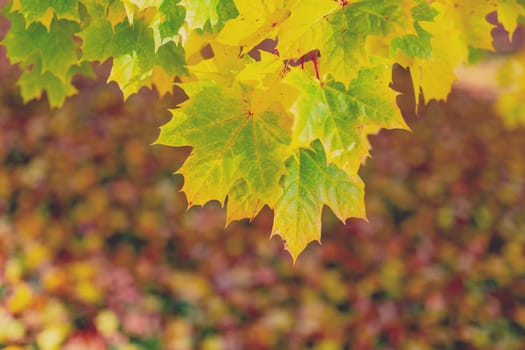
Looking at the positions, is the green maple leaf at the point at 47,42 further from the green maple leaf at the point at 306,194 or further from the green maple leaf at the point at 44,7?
the green maple leaf at the point at 306,194

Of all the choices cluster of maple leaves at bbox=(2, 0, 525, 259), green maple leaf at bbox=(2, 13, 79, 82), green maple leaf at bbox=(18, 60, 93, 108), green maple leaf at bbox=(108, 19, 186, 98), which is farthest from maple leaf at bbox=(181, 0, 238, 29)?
green maple leaf at bbox=(18, 60, 93, 108)

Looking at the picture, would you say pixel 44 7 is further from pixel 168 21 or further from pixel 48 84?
pixel 48 84

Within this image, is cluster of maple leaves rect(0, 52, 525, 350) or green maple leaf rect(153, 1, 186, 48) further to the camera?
cluster of maple leaves rect(0, 52, 525, 350)

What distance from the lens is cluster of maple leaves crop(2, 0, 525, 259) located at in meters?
1.29

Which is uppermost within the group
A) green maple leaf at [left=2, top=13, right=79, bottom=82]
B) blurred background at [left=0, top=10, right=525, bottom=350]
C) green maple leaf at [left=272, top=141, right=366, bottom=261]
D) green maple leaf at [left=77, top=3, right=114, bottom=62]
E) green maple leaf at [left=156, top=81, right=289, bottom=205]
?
green maple leaf at [left=77, top=3, right=114, bottom=62]

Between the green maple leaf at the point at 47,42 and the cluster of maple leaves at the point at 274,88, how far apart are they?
0.20 metres

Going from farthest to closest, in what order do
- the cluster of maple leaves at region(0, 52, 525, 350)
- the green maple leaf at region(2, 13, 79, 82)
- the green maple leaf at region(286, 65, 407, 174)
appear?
1. the cluster of maple leaves at region(0, 52, 525, 350)
2. the green maple leaf at region(2, 13, 79, 82)
3. the green maple leaf at region(286, 65, 407, 174)

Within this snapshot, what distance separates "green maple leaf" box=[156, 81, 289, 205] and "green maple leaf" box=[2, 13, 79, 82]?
580 millimetres

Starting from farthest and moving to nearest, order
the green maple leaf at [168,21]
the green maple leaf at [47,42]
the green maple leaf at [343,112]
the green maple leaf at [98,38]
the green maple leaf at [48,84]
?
1. the green maple leaf at [48,84]
2. the green maple leaf at [47,42]
3. the green maple leaf at [98,38]
4. the green maple leaf at [168,21]
5. the green maple leaf at [343,112]

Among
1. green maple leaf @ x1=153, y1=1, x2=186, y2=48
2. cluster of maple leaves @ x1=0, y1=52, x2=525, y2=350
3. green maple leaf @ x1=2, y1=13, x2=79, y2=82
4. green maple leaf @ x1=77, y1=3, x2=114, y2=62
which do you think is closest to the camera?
green maple leaf @ x1=153, y1=1, x2=186, y2=48

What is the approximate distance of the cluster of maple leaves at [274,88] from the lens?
1289mm

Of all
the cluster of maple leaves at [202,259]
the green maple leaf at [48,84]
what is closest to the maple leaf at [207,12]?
the green maple leaf at [48,84]

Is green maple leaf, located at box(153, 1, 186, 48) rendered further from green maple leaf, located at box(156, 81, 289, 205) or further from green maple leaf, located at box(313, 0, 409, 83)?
green maple leaf, located at box(313, 0, 409, 83)

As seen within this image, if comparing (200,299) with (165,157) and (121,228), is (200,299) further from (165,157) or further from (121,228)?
(165,157)
